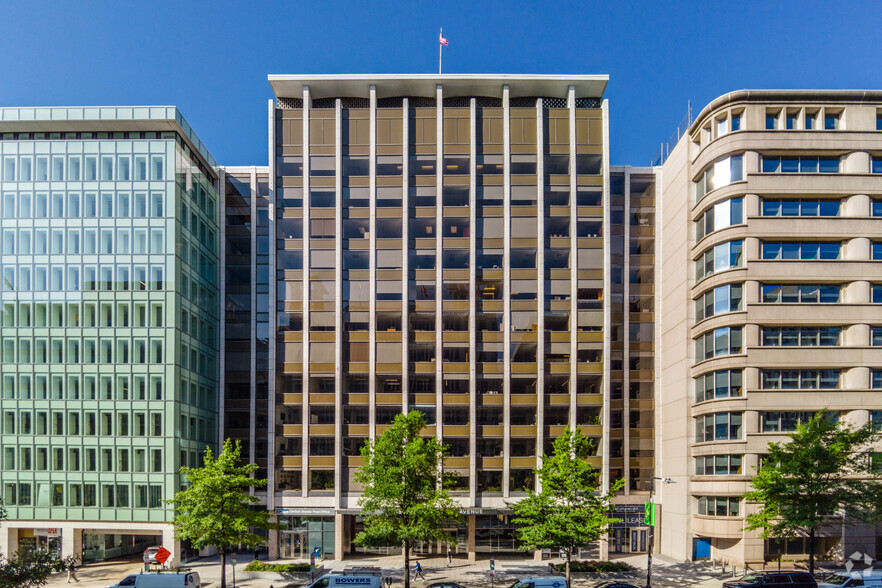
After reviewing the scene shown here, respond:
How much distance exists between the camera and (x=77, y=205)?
153 feet

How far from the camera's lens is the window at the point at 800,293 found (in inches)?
1697

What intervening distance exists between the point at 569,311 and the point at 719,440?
1444 cm

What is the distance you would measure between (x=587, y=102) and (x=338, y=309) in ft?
89.3

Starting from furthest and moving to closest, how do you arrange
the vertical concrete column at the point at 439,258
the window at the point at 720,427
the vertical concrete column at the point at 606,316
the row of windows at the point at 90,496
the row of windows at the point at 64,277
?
the vertical concrete column at the point at 439,258
the vertical concrete column at the point at 606,316
the row of windows at the point at 64,277
the row of windows at the point at 90,496
the window at the point at 720,427

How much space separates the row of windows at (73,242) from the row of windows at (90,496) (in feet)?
55.2

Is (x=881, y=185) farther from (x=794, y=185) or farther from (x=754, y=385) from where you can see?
(x=754, y=385)

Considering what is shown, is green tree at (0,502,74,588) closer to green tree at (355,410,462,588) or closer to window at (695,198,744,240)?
green tree at (355,410,462,588)

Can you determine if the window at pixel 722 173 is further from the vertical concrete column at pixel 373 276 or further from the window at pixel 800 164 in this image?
the vertical concrete column at pixel 373 276

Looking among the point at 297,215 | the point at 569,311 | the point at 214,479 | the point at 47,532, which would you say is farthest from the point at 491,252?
the point at 47,532

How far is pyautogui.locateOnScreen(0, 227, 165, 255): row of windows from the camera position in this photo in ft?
152

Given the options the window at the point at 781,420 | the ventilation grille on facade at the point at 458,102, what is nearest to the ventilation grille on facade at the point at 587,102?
the ventilation grille on facade at the point at 458,102

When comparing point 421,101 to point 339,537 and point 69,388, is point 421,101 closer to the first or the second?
point 69,388

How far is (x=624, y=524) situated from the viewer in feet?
166

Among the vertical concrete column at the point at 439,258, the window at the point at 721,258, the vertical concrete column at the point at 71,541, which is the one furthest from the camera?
the vertical concrete column at the point at 439,258
